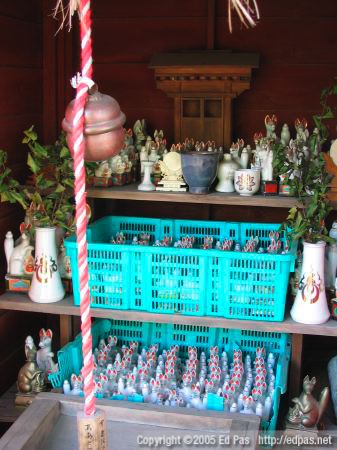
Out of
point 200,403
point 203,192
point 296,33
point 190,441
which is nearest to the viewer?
point 190,441

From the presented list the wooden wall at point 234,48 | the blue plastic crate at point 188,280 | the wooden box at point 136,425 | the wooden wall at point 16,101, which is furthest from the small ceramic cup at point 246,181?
the wooden wall at point 16,101

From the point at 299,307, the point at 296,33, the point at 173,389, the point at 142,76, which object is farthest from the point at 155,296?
the point at 296,33

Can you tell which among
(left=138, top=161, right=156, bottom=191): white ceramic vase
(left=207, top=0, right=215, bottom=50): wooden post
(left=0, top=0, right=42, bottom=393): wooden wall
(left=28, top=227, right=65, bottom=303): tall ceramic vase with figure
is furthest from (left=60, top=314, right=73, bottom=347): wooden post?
(left=207, top=0, right=215, bottom=50): wooden post

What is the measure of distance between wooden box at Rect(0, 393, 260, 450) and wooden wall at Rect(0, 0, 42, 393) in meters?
0.68

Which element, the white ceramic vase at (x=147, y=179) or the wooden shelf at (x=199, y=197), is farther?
the white ceramic vase at (x=147, y=179)

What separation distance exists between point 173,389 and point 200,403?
0.15 meters

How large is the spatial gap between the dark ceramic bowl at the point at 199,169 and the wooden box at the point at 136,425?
836 millimetres

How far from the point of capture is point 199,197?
2510 millimetres

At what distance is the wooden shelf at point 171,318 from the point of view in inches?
94.7

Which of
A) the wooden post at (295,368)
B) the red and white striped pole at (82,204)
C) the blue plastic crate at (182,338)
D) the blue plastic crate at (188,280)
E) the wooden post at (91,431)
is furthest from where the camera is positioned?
the blue plastic crate at (182,338)

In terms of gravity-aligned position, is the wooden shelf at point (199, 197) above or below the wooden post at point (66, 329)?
above

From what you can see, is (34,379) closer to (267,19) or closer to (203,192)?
(203,192)

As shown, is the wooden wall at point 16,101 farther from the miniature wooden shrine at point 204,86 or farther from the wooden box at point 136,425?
the wooden box at point 136,425

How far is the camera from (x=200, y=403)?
235 cm
